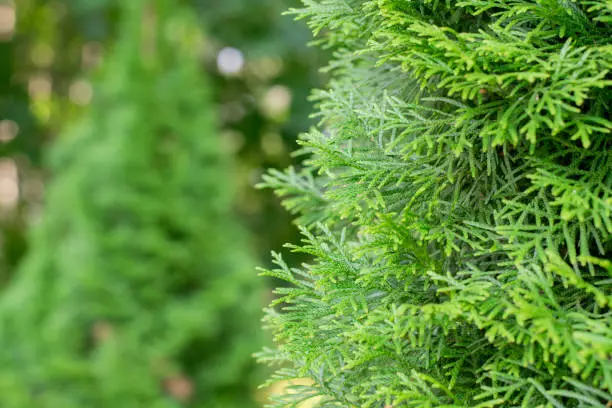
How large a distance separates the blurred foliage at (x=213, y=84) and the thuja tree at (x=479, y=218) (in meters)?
5.75

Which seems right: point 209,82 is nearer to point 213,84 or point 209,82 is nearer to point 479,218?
point 213,84

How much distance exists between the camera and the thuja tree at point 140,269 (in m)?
3.86

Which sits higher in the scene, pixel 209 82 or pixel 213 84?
pixel 209 82

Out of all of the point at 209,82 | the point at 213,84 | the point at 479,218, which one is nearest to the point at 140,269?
the point at 479,218

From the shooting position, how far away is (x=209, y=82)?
7980 mm

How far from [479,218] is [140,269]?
2808 millimetres

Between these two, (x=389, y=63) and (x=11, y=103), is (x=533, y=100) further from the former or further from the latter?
(x=11, y=103)

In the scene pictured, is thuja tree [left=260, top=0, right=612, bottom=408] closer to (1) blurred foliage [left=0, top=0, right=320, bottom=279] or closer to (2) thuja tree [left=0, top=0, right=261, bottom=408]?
(2) thuja tree [left=0, top=0, right=261, bottom=408]

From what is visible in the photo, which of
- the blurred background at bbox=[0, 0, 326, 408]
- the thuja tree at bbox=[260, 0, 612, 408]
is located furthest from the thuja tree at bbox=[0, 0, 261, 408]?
the blurred background at bbox=[0, 0, 326, 408]

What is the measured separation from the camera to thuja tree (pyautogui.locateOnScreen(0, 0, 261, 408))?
386 cm

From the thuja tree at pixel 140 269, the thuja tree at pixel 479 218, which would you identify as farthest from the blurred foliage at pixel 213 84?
the thuja tree at pixel 479 218

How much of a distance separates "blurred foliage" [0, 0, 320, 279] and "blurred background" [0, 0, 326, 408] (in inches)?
0.6

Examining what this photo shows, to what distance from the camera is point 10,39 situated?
8.94 metres

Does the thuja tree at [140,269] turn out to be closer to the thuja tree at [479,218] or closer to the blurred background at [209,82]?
the thuja tree at [479,218]
